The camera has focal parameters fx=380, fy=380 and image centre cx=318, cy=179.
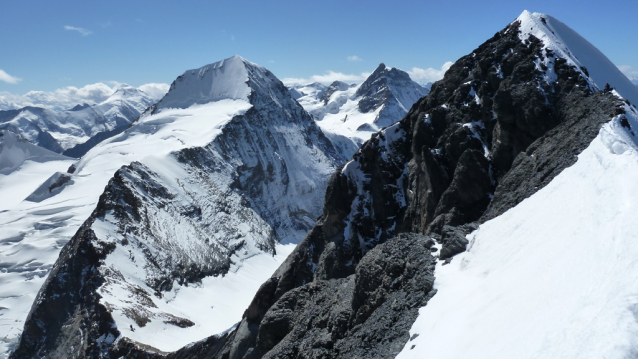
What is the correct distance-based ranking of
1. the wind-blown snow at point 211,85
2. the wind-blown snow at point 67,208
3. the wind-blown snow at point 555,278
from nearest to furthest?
the wind-blown snow at point 555,278 → the wind-blown snow at point 67,208 → the wind-blown snow at point 211,85

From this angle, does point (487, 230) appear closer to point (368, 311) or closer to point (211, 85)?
point (368, 311)

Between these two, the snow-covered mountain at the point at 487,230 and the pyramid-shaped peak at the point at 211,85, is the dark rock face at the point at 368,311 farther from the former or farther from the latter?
the pyramid-shaped peak at the point at 211,85

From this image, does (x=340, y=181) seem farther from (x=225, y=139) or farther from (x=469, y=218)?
(x=225, y=139)

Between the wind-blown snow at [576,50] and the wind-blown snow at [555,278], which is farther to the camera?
the wind-blown snow at [576,50]

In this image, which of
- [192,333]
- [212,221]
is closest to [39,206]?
[212,221]

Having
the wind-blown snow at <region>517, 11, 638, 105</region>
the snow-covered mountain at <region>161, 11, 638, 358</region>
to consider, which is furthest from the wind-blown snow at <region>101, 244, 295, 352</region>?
the wind-blown snow at <region>517, 11, 638, 105</region>

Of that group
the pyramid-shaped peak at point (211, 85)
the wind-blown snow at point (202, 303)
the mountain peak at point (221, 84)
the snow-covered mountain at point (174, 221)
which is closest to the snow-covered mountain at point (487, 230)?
the wind-blown snow at point (202, 303)
